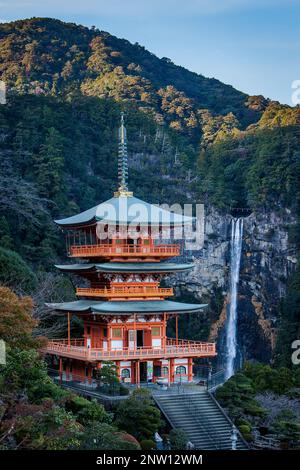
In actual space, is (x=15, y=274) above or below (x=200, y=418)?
above

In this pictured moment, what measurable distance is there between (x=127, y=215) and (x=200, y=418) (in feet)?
27.8

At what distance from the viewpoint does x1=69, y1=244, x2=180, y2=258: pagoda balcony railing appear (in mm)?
33125

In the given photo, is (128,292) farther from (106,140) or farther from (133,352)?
(106,140)

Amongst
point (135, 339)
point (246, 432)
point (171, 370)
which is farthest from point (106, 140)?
point (246, 432)

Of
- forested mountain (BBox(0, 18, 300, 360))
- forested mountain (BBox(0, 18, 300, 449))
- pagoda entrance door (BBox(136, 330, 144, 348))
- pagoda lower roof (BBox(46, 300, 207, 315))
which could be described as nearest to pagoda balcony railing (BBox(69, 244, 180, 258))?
pagoda lower roof (BBox(46, 300, 207, 315))

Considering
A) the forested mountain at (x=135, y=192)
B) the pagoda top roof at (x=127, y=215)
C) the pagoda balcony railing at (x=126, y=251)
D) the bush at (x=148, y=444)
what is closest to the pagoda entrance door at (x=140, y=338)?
the pagoda balcony railing at (x=126, y=251)

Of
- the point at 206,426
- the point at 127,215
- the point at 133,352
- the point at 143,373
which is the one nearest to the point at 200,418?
the point at 206,426

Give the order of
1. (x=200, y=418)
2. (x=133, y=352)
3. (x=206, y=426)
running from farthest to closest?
(x=133, y=352) → (x=200, y=418) → (x=206, y=426)

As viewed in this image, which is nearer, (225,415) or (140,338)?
(225,415)

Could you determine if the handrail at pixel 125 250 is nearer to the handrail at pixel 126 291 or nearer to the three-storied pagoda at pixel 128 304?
the three-storied pagoda at pixel 128 304

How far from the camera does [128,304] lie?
1286 inches

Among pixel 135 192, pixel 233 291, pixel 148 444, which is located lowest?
pixel 148 444

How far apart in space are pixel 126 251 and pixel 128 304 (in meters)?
2.01

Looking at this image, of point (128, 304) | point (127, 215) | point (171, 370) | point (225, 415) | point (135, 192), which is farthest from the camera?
point (135, 192)
